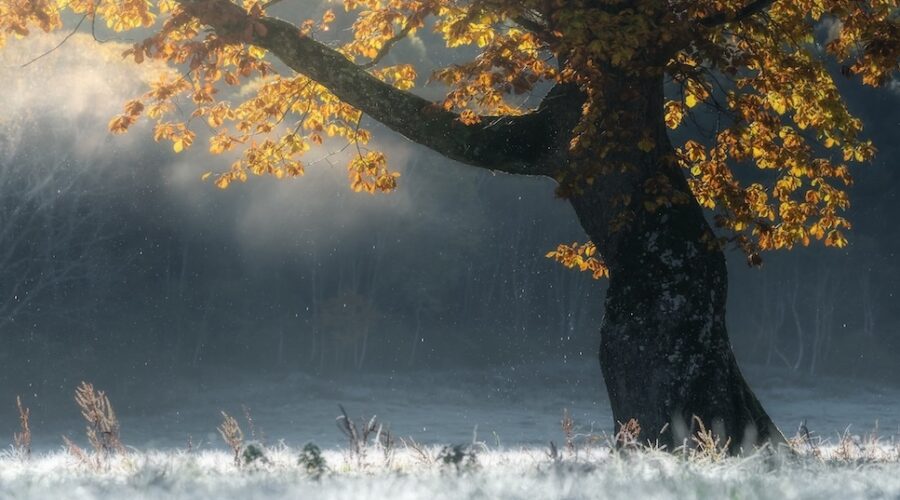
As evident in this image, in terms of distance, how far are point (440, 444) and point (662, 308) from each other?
473 inches

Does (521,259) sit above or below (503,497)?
above

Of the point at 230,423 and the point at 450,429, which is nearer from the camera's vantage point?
the point at 230,423

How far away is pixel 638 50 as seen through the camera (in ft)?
37.0

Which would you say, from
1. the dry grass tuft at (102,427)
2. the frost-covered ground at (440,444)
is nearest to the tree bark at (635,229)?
the frost-covered ground at (440,444)

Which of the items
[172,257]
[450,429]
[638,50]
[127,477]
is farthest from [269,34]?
[172,257]

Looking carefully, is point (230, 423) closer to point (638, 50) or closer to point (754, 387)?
point (638, 50)

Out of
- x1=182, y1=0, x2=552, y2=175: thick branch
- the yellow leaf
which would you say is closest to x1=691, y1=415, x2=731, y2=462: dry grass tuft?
x1=182, y1=0, x2=552, y2=175: thick branch

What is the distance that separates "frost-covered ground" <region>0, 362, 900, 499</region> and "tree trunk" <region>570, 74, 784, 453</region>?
47.9 inches

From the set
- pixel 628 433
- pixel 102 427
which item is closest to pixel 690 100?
pixel 628 433

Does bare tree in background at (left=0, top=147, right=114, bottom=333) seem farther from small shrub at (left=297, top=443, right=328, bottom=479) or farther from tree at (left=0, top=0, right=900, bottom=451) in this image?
small shrub at (left=297, top=443, right=328, bottom=479)

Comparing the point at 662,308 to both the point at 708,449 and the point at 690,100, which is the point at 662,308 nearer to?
the point at 690,100

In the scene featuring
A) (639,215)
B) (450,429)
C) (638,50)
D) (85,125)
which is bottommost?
(450,429)

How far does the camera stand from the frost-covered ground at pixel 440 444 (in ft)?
16.9

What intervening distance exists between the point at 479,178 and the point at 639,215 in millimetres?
34447
